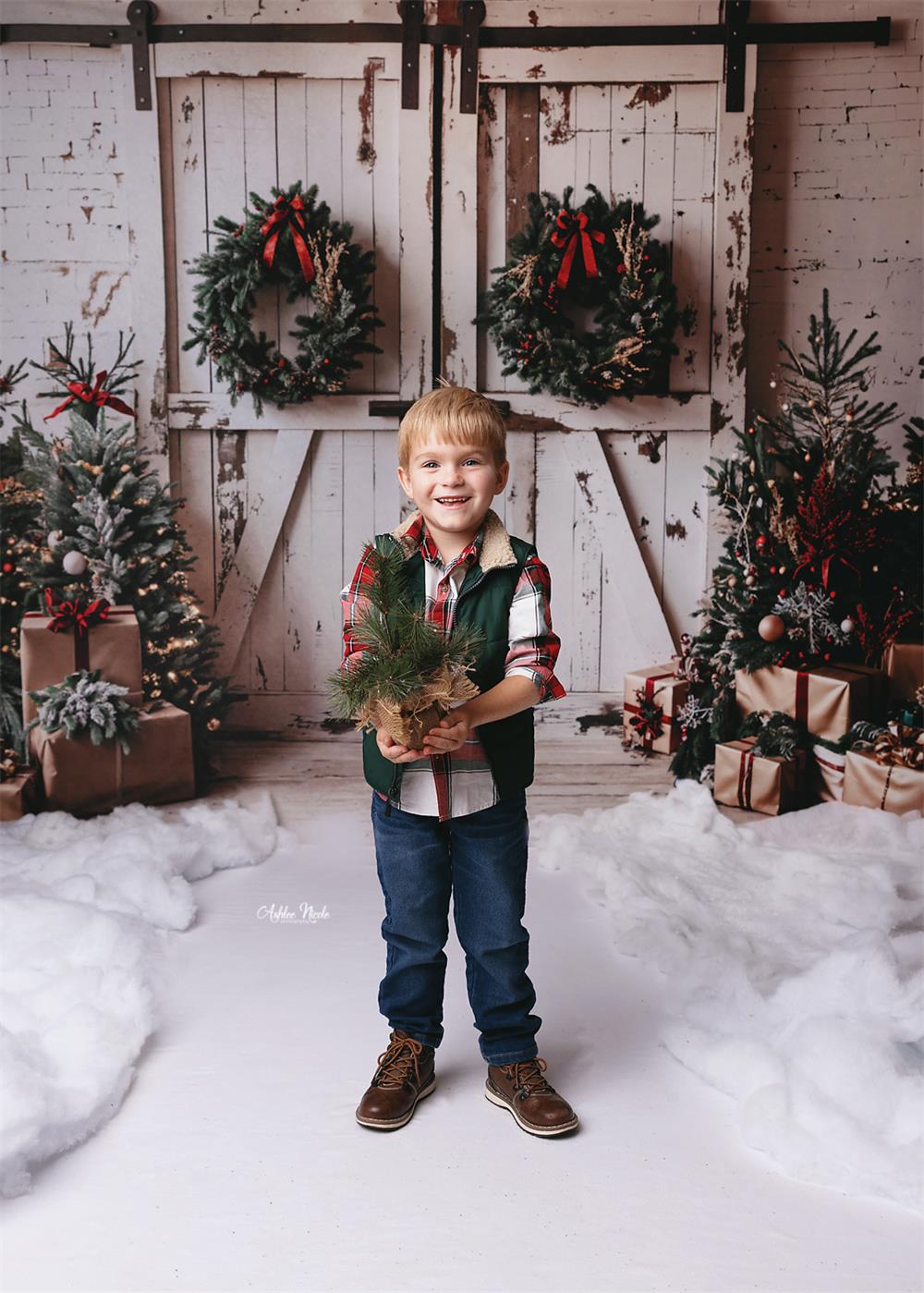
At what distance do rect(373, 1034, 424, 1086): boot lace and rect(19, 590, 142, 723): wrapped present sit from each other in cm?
192

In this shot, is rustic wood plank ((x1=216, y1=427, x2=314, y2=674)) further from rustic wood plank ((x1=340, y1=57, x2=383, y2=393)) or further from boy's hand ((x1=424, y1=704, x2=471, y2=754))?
boy's hand ((x1=424, y1=704, x2=471, y2=754))

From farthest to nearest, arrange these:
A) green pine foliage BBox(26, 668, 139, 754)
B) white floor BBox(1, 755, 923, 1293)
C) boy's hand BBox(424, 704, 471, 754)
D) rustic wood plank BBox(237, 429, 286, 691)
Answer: rustic wood plank BBox(237, 429, 286, 691) → green pine foliage BBox(26, 668, 139, 754) → boy's hand BBox(424, 704, 471, 754) → white floor BBox(1, 755, 923, 1293)

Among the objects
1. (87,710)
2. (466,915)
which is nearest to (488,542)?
(466,915)

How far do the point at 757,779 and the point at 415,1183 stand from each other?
83.7 inches

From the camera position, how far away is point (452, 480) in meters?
1.78

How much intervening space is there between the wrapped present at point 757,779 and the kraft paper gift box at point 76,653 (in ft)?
6.60

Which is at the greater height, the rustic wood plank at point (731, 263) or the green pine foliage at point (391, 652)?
the rustic wood plank at point (731, 263)

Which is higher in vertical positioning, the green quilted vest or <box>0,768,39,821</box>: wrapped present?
the green quilted vest

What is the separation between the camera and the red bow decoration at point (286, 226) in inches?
157

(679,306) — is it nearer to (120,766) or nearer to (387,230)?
(387,230)

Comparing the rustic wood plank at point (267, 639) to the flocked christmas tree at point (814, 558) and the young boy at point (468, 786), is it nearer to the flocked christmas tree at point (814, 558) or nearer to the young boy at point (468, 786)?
the flocked christmas tree at point (814, 558)

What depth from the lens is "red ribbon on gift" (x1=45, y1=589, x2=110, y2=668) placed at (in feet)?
11.2

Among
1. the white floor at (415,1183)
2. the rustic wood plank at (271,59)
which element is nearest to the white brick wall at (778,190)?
the rustic wood plank at (271,59)

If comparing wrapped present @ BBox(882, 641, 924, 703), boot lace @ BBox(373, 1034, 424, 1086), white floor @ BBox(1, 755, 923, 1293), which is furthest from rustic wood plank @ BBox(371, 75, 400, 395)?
boot lace @ BBox(373, 1034, 424, 1086)
